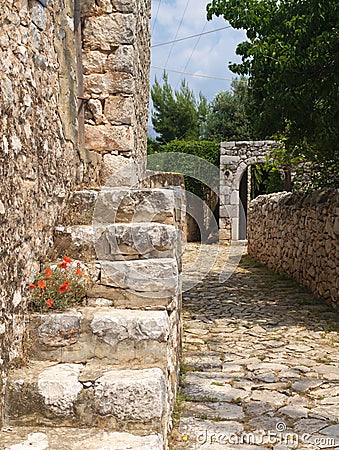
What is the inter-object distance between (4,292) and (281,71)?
485 centimetres

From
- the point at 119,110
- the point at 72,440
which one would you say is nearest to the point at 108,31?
the point at 119,110

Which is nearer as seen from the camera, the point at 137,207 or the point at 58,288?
the point at 58,288

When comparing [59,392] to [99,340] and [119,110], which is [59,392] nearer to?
[99,340]

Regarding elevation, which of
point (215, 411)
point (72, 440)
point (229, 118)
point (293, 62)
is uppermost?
point (229, 118)

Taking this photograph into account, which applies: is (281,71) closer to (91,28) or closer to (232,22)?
(232,22)

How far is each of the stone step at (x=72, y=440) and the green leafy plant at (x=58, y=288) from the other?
24.7 inches

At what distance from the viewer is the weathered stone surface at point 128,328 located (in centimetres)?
255

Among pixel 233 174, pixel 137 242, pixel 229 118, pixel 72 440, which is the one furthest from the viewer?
pixel 229 118

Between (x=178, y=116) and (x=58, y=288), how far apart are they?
22905 millimetres

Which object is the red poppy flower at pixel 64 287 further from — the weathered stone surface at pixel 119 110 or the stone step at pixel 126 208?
the weathered stone surface at pixel 119 110

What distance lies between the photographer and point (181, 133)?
2473 centimetres

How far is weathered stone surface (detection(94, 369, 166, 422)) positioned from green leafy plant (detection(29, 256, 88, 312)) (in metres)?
0.55

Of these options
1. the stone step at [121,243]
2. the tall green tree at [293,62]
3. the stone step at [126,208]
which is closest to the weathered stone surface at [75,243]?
the stone step at [121,243]

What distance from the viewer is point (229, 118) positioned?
2167 cm
